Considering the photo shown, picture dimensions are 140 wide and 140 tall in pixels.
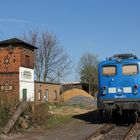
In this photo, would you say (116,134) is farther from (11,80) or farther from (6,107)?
(11,80)

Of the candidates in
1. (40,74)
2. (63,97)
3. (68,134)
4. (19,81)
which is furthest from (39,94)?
(68,134)

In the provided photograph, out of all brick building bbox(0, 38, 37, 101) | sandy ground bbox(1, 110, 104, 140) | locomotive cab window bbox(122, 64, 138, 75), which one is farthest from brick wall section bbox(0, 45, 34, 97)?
sandy ground bbox(1, 110, 104, 140)

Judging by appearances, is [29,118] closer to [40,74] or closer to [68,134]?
[68,134]

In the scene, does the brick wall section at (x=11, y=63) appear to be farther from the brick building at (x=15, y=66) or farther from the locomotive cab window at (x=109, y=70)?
the locomotive cab window at (x=109, y=70)

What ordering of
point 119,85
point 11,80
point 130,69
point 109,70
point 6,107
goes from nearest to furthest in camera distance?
point 6,107, point 130,69, point 119,85, point 109,70, point 11,80

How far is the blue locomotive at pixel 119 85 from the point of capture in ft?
69.3

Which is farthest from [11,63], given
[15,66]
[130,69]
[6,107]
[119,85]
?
[6,107]

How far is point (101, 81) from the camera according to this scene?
870 inches

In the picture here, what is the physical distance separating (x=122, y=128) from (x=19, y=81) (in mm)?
22637

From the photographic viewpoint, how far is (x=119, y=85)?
21.7 meters

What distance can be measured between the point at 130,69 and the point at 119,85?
3.28ft

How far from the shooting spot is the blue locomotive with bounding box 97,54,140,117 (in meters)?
21.1

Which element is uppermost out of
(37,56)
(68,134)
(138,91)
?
(37,56)

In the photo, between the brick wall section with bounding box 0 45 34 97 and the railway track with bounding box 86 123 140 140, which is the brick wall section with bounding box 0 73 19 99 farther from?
the railway track with bounding box 86 123 140 140
